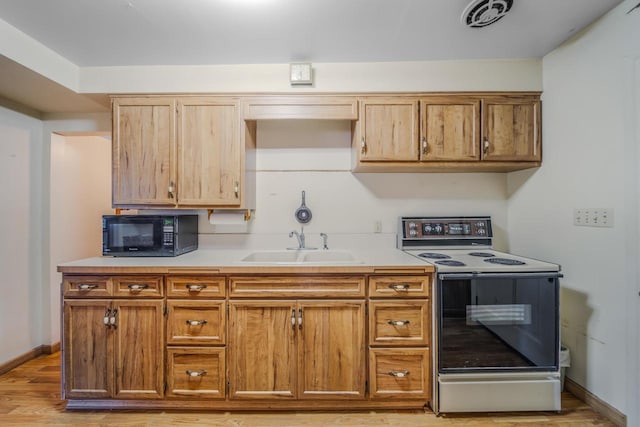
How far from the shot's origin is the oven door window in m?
1.72

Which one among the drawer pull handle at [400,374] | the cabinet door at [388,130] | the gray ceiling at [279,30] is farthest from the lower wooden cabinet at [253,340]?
the gray ceiling at [279,30]

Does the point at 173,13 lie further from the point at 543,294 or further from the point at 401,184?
the point at 543,294

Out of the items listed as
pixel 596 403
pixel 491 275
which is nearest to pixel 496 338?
pixel 491 275

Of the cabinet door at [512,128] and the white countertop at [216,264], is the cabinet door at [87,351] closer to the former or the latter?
the white countertop at [216,264]

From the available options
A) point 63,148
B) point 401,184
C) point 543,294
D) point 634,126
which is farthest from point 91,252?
point 634,126

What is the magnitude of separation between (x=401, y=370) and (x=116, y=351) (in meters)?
1.72

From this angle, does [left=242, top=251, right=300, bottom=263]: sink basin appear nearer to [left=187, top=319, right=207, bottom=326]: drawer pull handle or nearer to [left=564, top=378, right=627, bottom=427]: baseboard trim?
[left=187, top=319, right=207, bottom=326]: drawer pull handle

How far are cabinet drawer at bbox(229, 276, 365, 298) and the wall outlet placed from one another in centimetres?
140

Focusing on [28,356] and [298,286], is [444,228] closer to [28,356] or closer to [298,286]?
[298,286]

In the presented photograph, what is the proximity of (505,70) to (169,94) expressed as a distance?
2425 mm

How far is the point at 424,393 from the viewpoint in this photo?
69.4 inches

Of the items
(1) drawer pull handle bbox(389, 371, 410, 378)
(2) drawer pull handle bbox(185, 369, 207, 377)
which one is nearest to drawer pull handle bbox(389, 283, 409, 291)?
(1) drawer pull handle bbox(389, 371, 410, 378)

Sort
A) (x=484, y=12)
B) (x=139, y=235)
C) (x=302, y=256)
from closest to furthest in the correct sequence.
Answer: (x=484, y=12), (x=139, y=235), (x=302, y=256)

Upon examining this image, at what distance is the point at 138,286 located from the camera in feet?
5.85
